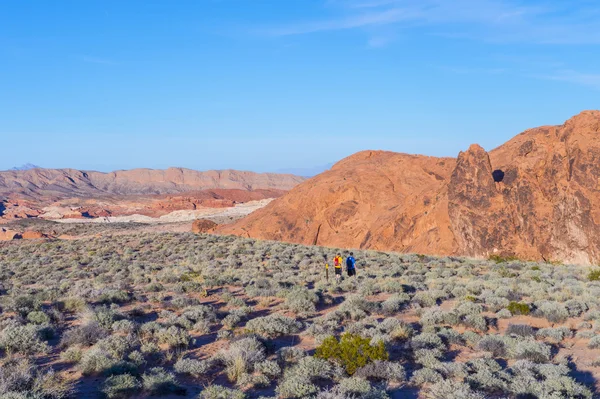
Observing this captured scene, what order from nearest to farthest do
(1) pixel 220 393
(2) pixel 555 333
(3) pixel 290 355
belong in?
(1) pixel 220 393 < (3) pixel 290 355 < (2) pixel 555 333

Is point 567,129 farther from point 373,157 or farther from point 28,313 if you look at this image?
point 28,313

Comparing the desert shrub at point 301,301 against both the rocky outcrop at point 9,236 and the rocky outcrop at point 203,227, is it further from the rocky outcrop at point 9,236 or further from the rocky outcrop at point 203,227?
the rocky outcrop at point 9,236

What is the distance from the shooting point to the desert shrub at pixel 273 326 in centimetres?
1031

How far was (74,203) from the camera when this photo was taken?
106562 mm

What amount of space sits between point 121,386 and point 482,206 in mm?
23534

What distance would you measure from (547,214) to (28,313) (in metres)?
23.9

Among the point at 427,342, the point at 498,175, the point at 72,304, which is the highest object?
the point at 498,175

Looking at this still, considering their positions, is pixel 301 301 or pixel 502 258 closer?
pixel 301 301

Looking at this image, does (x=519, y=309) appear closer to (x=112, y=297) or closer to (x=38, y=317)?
(x=112, y=297)

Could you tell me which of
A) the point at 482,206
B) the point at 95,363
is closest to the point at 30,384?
the point at 95,363

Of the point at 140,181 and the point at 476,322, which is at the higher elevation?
the point at 140,181

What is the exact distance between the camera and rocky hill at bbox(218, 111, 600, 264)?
74.9ft

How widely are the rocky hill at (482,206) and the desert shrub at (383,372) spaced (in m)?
18.5

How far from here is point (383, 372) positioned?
25.6 feet
